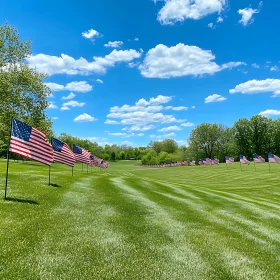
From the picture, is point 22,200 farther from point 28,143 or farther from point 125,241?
point 125,241

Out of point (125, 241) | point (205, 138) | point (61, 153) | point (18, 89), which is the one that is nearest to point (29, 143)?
point (61, 153)

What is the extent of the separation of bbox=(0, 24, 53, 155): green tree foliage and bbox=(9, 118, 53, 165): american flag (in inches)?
1278

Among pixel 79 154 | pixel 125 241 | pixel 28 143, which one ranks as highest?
pixel 79 154

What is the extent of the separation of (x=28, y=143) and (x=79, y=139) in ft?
540

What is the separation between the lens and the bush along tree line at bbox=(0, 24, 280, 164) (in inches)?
1655

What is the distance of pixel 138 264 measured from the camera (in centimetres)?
539

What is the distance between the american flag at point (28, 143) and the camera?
31.3ft

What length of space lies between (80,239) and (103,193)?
6.42 meters

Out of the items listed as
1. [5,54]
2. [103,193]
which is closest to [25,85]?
[5,54]

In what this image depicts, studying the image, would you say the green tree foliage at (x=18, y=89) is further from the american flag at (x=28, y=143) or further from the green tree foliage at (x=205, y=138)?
the green tree foliage at (x=205, y=138)

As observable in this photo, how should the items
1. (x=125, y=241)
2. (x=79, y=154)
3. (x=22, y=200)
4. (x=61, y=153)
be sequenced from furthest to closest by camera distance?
(x=79, y=154) < (x=61, y=153) < (x=22, y=200) < (x=125, y=241)

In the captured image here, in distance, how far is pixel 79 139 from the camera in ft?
561

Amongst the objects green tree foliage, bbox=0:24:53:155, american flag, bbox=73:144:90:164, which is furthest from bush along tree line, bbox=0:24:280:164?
american flag, bbox=73:144:90:164

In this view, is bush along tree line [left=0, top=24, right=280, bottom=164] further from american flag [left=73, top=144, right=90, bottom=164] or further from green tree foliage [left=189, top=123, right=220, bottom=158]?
american flag [left=73, top=144, right=90, bottom=164]
